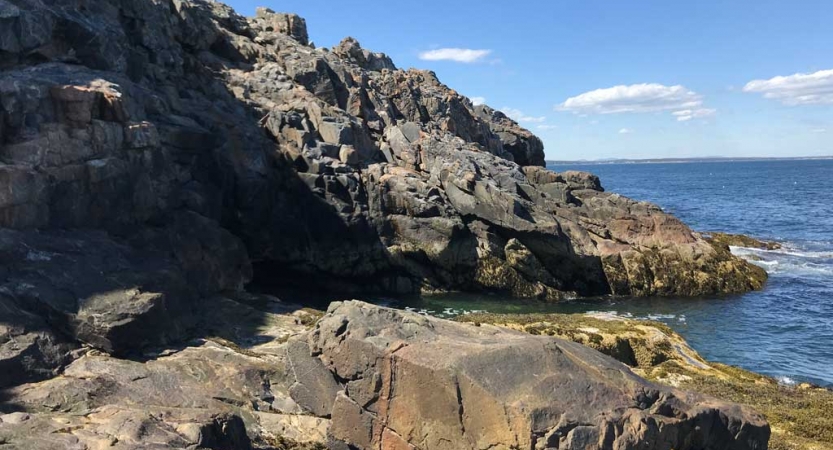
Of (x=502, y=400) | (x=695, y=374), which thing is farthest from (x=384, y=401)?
(x=695, y=374)

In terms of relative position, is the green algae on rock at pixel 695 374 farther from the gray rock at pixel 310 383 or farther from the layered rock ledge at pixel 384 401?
the gray rock at pixel 310 383

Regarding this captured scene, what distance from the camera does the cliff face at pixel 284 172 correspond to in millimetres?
28562

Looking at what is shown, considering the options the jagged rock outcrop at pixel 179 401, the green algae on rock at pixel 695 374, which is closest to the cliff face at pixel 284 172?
the jagged rock outcrop at pixel 179 401

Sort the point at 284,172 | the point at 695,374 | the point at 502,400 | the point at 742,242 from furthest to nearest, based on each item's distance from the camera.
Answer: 1. the point at 742,242
2. the point at 284,172
3. the point at 695,374
4. the point at 502,400

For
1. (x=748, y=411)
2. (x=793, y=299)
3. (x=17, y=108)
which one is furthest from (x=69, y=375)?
(x=793, y=299)

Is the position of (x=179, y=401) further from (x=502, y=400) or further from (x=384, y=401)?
(x=502, y=400)

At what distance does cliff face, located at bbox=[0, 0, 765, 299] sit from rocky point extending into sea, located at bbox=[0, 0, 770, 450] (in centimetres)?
16

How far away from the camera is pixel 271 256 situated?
151ft

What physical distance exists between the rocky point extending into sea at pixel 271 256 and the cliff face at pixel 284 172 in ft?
0.53

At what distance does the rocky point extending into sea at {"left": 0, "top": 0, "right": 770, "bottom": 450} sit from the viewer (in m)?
15.1

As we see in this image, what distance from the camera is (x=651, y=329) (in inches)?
1339

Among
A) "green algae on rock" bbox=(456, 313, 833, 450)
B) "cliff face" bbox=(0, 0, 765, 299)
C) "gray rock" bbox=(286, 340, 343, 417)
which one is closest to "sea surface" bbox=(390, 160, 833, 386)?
"cliff face" bbox=(0, 0, 765, 299)

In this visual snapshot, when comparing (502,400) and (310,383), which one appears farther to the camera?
(310,383)

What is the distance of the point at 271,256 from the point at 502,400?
34314mm
